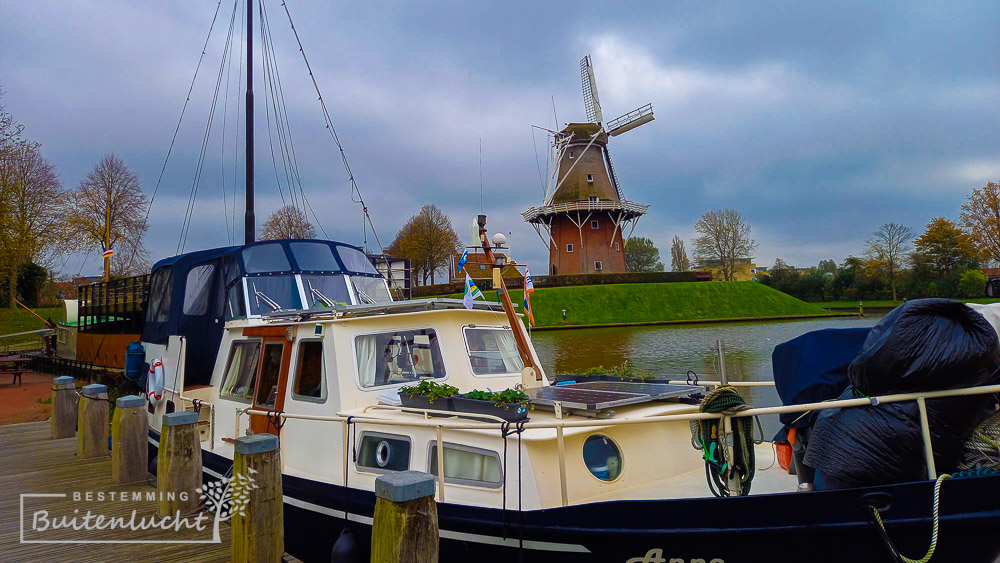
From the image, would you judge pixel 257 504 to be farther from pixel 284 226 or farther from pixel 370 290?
pixel 284 226

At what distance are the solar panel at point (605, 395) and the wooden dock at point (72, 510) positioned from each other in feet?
11.4

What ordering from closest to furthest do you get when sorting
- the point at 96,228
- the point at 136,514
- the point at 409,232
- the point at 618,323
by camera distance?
the point at 136,514, the point at 96,228, the point at 618,323, the point at 409,232

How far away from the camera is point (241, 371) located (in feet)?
26.5

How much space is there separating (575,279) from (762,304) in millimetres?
16815

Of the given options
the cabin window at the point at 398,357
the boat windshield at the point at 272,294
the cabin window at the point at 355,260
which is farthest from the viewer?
the cabin window at the point at 355,260

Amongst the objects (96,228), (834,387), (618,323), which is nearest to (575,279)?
(618,323)

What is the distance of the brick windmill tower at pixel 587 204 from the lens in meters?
51.1

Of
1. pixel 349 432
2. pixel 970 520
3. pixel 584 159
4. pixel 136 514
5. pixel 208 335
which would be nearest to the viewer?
pixel 970 520

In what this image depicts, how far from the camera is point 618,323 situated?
151 feet

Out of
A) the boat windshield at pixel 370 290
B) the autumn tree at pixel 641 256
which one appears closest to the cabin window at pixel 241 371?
the boat windshield at pixel 370 290

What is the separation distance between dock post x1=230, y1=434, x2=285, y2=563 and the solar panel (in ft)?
8.07

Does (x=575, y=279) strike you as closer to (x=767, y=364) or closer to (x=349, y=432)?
(x=767, y=364)

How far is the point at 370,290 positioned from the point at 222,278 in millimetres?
2306

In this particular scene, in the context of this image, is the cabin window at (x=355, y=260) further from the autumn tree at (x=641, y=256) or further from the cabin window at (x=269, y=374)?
the autumn tree at (x=641, y=256)
